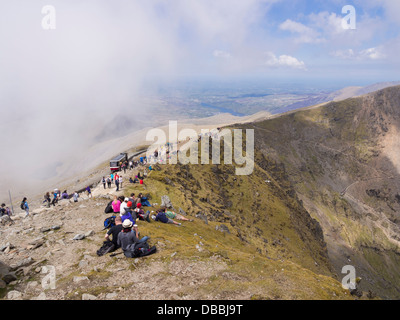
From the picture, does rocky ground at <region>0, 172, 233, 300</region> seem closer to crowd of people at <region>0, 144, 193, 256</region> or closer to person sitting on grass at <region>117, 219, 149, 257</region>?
person sitting on grass at <region>117, 219, 149, 257</region>

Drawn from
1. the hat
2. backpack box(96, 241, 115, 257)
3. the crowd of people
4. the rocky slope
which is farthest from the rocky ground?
the hat

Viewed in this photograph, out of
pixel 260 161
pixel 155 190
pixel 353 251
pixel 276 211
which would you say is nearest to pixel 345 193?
pixel 353 251

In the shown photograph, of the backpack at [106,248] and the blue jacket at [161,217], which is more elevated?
the backpack at [106,248]

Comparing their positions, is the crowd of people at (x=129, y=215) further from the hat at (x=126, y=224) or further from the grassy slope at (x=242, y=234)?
the grassy slope at (x=242, y=234)

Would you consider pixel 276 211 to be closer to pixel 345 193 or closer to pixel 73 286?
pixel 73 286

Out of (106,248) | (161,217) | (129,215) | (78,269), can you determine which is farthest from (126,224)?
(161,217)

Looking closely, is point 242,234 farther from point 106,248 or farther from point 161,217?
point 106,248

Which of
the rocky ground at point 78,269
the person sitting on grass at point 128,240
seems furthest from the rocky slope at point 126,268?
the person sitting on grass at point 128,240

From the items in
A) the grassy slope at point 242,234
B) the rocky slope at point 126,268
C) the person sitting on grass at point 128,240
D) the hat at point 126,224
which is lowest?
the grassy slope at point 242,234

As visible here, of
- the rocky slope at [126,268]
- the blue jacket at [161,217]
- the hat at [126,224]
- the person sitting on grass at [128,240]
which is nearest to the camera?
the rocky slope at [126,268]
